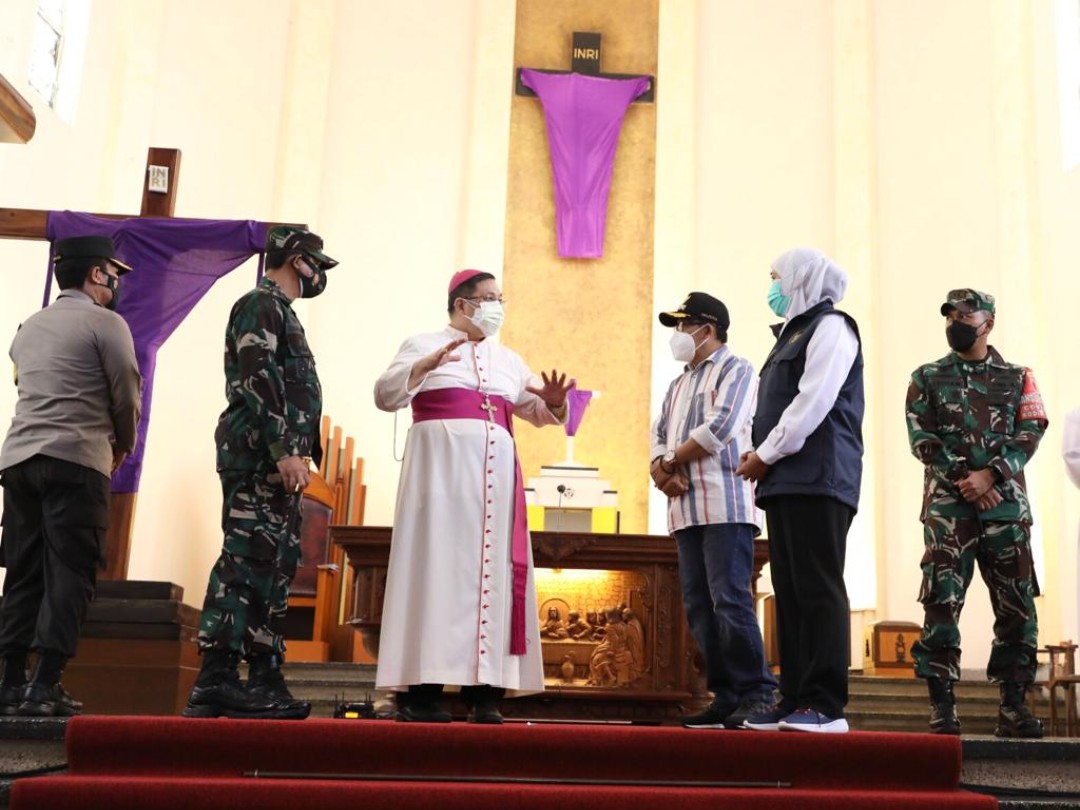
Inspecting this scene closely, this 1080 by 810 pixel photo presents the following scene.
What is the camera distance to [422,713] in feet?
13.1

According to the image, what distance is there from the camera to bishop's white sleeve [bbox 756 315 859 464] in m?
3.97

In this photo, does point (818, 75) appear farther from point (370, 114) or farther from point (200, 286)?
point (200, 286)

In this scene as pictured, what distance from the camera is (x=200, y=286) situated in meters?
6.76

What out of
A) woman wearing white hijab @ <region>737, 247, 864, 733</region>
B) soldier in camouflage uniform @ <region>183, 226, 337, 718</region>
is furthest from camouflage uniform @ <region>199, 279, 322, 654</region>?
woman wearing white hijab @ <region>737, 247, 864, 733</region>

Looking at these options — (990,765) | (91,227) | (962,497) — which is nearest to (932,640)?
(962,497)

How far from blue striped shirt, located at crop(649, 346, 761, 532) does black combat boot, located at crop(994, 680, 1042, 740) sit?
1.10 metres

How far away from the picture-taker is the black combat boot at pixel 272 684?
12.9 ft

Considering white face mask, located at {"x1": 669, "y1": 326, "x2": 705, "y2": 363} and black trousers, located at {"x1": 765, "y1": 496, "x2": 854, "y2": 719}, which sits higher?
white face mask, located at {"x1": 669, "y1": 326, "x2": 705, "y2": 363}

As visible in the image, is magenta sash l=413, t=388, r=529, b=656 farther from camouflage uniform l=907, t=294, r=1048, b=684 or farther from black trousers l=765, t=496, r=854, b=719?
camouflage uniform l=907, t=294, r=1048, b=684

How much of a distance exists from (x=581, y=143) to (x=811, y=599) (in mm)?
8368

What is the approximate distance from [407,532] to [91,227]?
3.40m

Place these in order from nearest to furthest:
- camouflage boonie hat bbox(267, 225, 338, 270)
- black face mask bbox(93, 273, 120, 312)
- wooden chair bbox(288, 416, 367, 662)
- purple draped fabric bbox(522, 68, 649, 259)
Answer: camouflage boonie hat bbox(267, 225, 338, 270) < black face mask bbox(93, 273, 120, 312) < wooden chair bbox(288, 416, 367, 662) < purple draped fabric bbox(522, 68, 649, 259)

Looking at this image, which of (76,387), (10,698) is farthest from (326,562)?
(10,698)

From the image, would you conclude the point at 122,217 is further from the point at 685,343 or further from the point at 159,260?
the point at 685,343
